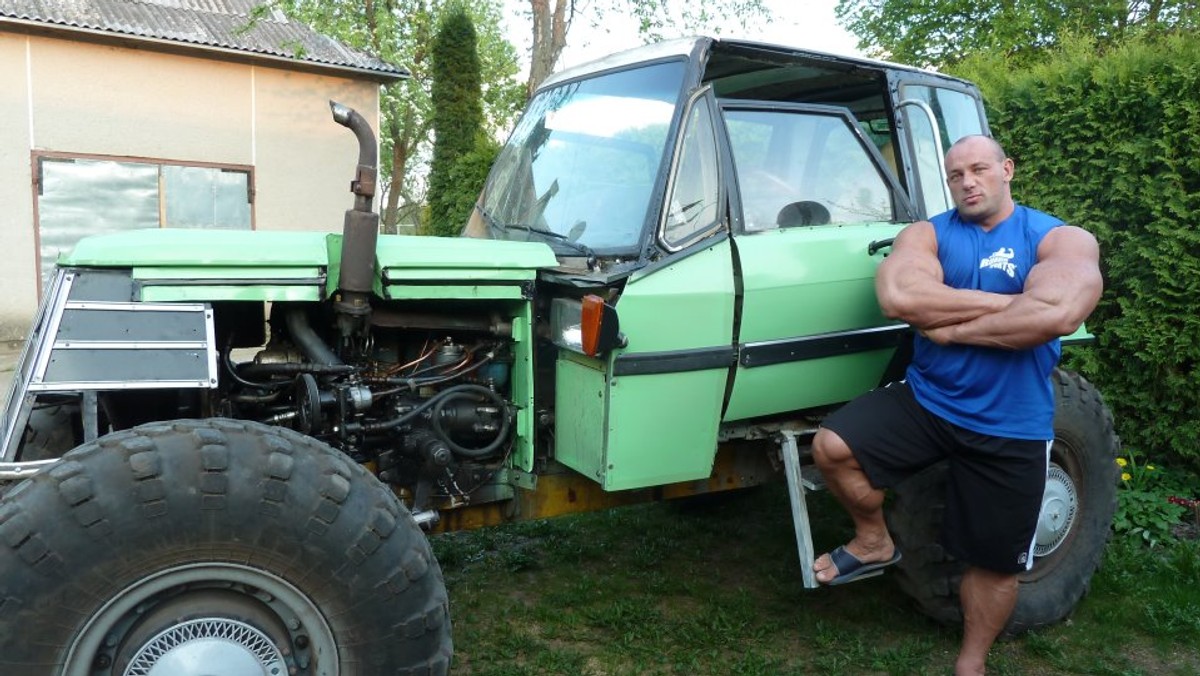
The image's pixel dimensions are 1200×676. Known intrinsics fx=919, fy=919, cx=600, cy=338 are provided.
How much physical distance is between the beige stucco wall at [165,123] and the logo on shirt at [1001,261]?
36.9 ft

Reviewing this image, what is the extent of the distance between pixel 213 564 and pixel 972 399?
2.45 metres

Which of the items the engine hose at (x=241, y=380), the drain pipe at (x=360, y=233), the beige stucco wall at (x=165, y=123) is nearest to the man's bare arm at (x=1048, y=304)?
the drain pipe at (x=360, y=233)

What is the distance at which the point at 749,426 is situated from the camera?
11.8ft

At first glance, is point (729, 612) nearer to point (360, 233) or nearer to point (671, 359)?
point (671, 359)

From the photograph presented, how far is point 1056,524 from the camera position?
13.1ft

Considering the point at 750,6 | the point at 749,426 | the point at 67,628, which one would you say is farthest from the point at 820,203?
the point at 750,6

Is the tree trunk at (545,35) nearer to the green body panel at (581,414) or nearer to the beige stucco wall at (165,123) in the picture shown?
the beige stucco wall at (165,123)

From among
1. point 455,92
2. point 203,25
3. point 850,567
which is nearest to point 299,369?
point 850,567

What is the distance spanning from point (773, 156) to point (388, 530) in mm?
2097

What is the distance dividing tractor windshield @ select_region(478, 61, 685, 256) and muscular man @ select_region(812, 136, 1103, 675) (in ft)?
3.15

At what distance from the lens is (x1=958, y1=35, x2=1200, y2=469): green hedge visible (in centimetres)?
519

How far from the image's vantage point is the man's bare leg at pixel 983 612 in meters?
3.30

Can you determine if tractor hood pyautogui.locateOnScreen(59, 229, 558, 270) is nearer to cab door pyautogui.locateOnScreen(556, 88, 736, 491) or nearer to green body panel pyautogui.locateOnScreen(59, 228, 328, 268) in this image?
green body panel pyautogui.locateOnScreen(59, 228, 328, 268)

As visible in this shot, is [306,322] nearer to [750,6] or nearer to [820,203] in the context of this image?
[820,203]
